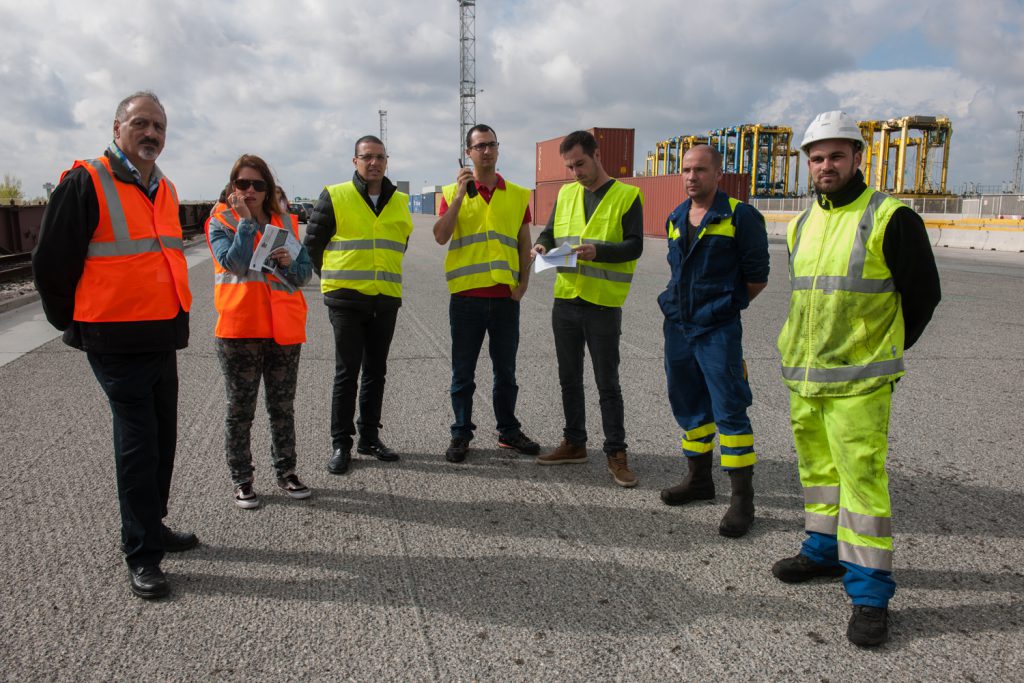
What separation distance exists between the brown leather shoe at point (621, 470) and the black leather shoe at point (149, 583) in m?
2.37

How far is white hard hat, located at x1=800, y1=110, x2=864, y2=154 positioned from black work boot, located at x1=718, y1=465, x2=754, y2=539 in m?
1.61

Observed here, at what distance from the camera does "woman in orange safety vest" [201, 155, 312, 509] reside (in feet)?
12.4

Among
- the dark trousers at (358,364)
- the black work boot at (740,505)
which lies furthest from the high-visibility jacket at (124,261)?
the black work boot at (740,505)

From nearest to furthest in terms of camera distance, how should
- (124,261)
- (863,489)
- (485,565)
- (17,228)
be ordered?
(863,489), (124,261), (485,565), (17,228)

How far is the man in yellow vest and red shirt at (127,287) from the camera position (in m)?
2.93

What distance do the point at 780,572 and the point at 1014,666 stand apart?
2.81 ft

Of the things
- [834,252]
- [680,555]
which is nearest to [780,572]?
[680,555]

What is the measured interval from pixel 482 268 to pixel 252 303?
4.63 feet

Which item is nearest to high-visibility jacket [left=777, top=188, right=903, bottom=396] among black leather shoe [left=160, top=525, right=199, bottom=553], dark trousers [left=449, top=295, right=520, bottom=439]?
dark trousers [left=449, top=295, right=520, bottom=439]

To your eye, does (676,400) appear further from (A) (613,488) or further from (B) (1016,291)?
(B) (1016,291)

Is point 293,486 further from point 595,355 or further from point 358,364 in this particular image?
point 595,355

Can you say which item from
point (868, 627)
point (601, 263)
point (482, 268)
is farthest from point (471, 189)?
point (868, 627)

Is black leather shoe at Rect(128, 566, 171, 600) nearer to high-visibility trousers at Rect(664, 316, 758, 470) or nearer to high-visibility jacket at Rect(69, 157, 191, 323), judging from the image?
high-visibility jacket at Rect(69, 157, 191, 323)

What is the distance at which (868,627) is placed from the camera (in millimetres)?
2693
